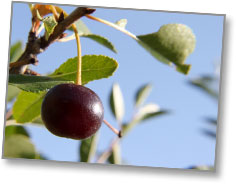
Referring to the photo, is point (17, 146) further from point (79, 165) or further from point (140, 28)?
point (140, 28)

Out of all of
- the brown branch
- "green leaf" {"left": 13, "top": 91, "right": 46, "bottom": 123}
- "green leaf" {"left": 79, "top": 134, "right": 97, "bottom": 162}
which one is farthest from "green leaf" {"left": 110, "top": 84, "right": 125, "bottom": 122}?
the brown branch

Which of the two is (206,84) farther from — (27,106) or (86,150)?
(27,106)

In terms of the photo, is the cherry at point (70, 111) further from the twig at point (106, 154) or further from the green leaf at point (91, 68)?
the twig at point (106, 154)

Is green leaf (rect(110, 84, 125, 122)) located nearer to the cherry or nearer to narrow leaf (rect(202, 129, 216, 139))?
narrow leaf (rect(202, 129, 216, 139))

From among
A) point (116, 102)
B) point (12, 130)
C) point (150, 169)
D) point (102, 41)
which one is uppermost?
point (102, 41)

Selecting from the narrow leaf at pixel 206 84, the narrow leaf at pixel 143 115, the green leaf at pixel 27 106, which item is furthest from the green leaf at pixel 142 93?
the green leaf at pixel 27 106

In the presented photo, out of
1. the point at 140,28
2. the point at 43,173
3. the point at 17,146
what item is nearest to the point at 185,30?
the point at 140,28

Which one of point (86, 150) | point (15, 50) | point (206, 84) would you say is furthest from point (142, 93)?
point (15, 50)
